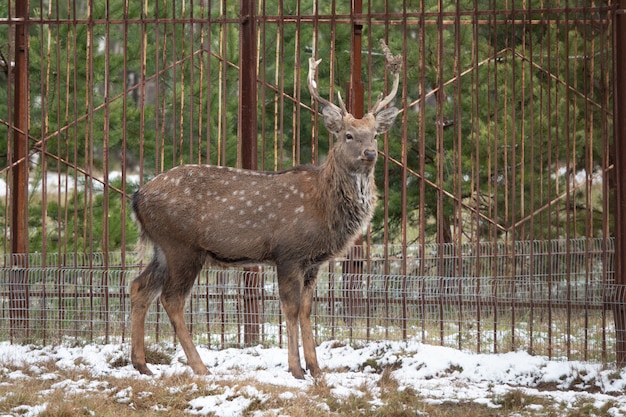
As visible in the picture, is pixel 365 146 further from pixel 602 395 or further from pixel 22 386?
pixel 22 386

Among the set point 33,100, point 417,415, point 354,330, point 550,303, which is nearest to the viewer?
point 417,415

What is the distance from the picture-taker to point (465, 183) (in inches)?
570

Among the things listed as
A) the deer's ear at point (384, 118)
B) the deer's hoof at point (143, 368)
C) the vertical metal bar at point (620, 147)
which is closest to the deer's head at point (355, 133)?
the deer's ear at point (384, 118)

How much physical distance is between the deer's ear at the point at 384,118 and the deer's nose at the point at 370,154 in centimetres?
45

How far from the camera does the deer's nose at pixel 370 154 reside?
25.9ft

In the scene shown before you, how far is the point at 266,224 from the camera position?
826 centimetres

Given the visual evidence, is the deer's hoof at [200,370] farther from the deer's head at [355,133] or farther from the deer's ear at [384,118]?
the deer's ear at [384,118]

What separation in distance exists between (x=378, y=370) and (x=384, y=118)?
206cm

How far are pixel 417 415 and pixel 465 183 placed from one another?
8.09 meters

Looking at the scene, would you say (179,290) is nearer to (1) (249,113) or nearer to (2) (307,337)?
(2) (307,337)

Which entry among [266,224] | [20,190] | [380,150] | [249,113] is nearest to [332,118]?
[266,224]

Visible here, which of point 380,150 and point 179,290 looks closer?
point 179,290

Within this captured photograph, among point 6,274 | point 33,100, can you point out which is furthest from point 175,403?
point 33,100

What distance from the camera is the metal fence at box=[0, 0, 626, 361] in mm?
9445
